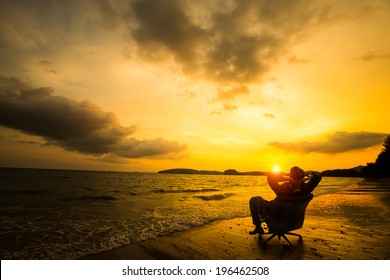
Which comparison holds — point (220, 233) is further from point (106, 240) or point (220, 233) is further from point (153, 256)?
point (106, 240)

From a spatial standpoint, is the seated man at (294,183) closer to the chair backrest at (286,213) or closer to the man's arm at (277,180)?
the man's arm at (277,180)

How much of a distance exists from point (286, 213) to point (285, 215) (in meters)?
0.07

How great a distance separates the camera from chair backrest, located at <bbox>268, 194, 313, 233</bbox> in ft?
20.5

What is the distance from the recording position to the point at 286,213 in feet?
21.0

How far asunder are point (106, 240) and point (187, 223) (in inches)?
156

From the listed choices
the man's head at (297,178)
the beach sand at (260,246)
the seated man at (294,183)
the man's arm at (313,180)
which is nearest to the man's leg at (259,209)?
the beach sand at (260,246)

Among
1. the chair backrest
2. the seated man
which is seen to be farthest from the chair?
the seated man

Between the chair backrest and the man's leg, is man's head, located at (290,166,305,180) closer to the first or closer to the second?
the chair backrest

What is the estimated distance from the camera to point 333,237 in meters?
7.35

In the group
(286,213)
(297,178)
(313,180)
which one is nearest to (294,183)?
(297,178)

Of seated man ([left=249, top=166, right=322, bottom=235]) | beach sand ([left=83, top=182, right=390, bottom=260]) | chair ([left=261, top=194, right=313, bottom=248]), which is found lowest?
beach sand ([left=83, top=182, right=390, bottom=260])

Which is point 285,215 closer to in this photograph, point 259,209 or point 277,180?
point 259,209

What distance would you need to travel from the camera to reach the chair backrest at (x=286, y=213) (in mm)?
6246
